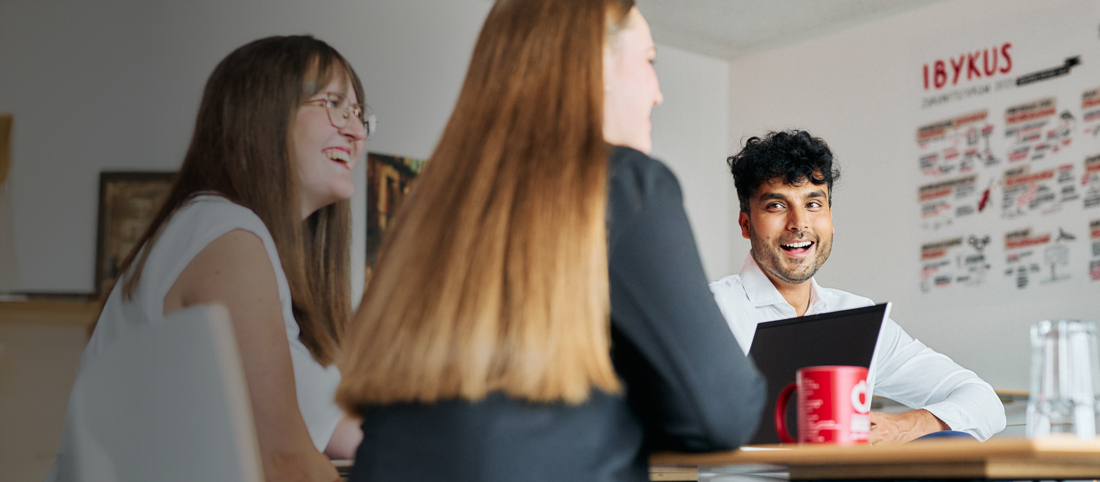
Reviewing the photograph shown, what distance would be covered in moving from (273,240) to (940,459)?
1220mm

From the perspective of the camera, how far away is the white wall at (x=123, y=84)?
10.1 feet

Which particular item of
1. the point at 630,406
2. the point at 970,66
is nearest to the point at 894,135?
the point at 970,66

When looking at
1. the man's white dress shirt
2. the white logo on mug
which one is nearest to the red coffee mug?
the white logo on mug

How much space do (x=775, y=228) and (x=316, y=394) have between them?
127cm

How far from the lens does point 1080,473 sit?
0.91 m

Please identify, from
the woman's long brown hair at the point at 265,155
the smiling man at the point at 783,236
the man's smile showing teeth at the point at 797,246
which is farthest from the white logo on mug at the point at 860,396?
the man's smile showing teeth at the point at 797,246

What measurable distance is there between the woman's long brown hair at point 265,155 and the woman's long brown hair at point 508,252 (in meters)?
0.73

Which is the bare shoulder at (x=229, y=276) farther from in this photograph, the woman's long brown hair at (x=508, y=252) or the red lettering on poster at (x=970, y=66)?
the red lettering on poster at (x=970, y=66)

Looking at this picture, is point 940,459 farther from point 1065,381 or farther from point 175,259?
point 175,259

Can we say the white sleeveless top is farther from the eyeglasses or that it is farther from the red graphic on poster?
the red graphic on poster

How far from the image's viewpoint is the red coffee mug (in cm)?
98

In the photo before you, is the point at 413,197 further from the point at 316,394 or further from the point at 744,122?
the point at 744,122

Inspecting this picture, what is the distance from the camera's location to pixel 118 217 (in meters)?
3.16

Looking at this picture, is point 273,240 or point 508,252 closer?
point 508,252
